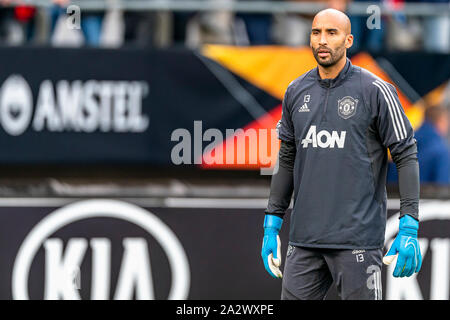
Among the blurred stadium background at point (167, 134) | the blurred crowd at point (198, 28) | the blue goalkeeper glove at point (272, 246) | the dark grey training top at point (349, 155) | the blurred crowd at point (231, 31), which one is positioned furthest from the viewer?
the blurred crowd at point (198, 28)

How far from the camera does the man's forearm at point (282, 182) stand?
5.33 metres

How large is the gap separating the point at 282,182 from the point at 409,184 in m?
0.81

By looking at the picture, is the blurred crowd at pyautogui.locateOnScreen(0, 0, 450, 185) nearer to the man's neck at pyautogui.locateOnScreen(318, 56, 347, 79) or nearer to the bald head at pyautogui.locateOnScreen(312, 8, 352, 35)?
the man's neck at pyautogui.locateOnScreen(318, 56, 347, 79)

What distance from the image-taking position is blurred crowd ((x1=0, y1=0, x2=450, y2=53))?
28.4 feet

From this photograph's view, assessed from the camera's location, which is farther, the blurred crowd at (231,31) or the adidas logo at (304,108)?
the blurred crowd at (231,31)

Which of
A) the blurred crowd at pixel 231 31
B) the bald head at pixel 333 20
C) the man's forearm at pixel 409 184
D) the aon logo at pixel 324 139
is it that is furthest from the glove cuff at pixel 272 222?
the blurred crowd at pixel 231 31

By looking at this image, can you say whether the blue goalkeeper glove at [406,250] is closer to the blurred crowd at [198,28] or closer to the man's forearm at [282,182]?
the man's forearm at [282,182]

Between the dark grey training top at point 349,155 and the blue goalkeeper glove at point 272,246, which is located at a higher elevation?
the dark grey training top at point 349,155

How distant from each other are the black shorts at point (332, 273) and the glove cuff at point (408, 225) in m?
0.25

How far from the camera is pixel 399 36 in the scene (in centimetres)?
912

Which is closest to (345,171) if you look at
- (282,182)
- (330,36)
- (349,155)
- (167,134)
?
(349,155)

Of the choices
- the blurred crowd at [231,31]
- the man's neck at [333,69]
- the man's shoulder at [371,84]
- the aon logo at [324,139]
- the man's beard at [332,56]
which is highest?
the blurred crowd at [231,31]

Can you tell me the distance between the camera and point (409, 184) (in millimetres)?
4953

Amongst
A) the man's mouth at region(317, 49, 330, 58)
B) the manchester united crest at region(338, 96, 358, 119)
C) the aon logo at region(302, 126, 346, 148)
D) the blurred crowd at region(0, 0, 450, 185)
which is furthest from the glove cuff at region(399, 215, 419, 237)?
the blurred crowd at region(0, 0, 450, 185)
